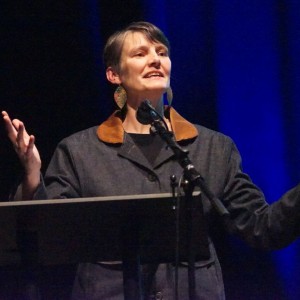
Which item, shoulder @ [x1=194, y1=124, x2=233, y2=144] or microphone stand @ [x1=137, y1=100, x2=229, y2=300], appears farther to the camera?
shoulder @ [x1=194, y1=124, x2=233, y2=144]

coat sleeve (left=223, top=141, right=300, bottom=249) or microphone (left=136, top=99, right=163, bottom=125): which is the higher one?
microphone (left=136, top=99, right=163, bottom=125)

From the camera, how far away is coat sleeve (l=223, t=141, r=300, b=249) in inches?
73.4

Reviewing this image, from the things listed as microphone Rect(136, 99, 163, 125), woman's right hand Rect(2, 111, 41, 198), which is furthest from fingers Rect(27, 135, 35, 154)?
microphone Rect(136, 99, 163, 125)

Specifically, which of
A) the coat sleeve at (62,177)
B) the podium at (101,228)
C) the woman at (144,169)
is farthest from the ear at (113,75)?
the podium at (101,228)

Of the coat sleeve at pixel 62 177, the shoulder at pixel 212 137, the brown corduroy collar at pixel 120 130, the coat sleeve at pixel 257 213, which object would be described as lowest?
the coat sleeve at pixel 257 213

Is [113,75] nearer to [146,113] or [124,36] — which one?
[124,36]

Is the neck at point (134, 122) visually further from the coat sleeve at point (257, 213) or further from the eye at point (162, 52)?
the coat sleeve at point (257, 213)

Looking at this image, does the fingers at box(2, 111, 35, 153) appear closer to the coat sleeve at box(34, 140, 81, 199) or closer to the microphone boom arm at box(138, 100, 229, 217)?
the coat sleeve at box(34, 140, 81, 199)

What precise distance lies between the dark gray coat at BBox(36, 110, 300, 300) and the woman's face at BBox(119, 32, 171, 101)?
12 centimetres

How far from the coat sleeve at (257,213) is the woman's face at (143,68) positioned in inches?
12.2

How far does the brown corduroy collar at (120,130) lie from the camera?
7.33ft

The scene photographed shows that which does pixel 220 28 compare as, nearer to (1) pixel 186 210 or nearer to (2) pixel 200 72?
(2) pixel 200 72

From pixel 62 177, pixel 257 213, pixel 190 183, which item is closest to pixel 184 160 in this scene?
pixel 190 183

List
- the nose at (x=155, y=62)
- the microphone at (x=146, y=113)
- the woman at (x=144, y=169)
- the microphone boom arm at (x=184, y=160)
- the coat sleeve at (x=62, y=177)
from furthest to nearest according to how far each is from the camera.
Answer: the nose at (x=155, y=62), the coat sleeve at (x=62, y=177), the woman at (x=144, y=169), the microphone at (x=146, y=113), the microphone boom arm at (x=184, y=160)
